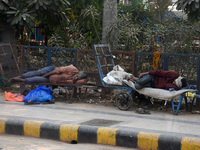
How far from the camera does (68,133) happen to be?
5.78 meters

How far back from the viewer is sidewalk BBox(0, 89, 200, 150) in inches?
210

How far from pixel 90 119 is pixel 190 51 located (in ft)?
14.2

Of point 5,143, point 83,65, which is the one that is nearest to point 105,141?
point 5,143

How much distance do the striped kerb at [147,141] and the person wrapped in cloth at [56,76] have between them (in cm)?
336

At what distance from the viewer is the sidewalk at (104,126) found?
5.33 meters

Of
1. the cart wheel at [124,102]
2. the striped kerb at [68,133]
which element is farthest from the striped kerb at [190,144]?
the cart wheel at [124,102]

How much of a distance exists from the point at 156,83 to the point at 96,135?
2459 mm

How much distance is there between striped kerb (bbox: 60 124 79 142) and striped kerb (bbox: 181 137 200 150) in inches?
66.7

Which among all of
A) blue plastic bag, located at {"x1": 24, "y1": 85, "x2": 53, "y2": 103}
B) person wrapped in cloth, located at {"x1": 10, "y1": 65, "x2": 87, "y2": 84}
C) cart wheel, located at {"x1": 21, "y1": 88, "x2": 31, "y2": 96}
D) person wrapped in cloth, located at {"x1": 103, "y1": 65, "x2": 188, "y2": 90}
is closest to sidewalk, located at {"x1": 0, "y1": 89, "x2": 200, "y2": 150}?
blue plastic bag, located at {"x1": 24, "y1": 85, "x2": 53, "y2": 103}

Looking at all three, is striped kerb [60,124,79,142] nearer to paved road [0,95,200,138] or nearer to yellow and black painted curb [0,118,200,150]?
yellow and black painted curb [0,118,200,150]

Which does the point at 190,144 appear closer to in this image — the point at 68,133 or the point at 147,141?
the point at 147,141

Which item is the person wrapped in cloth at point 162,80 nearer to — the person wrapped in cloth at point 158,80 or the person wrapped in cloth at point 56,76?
the person wrapped in cloth at point 158,80

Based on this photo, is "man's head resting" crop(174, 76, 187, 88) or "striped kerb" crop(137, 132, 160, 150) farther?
"man's head resting" crop(174, 76, 187, 88)

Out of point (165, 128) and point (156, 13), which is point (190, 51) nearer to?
point (165, 128)
